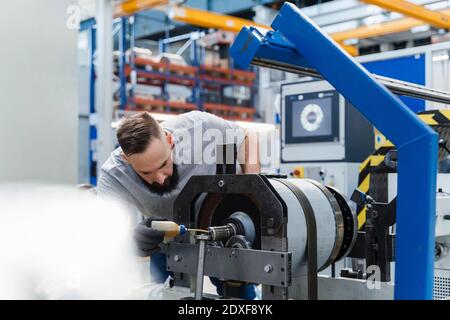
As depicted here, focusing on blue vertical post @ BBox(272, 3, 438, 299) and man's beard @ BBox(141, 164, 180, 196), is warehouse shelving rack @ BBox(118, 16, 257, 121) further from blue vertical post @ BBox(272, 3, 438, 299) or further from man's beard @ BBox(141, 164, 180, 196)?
blue vertical post @ BBox(272, 3, 438, 299)

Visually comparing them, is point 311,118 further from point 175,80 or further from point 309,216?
point 175,80

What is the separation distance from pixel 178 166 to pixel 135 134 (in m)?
0.42

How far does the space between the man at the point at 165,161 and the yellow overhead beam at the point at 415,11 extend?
366 centimetres

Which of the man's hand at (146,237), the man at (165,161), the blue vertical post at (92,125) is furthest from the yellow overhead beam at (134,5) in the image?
the man's hand at (146,237)

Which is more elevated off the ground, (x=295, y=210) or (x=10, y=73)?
(x=10, y=73)

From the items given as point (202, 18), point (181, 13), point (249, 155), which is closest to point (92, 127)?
point (181, 13)

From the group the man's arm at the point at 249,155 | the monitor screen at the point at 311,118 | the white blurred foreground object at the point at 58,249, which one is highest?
the monitor screen at the point at 311,118

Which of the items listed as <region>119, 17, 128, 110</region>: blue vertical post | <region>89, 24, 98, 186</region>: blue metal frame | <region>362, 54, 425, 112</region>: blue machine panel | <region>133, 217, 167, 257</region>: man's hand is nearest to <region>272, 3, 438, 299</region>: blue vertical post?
<region>133, 217, 167, 257</region>: man's hand

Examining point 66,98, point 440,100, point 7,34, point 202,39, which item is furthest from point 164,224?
point 202,39

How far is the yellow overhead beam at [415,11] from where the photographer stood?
5.69m

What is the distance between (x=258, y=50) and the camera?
1425 mm

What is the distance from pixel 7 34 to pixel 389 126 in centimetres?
104

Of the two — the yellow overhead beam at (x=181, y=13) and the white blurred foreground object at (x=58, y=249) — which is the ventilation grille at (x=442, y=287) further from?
the yellow overhead beam at (x=181, y=13)

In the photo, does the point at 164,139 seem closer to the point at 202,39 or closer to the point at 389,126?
the point at 389,126
